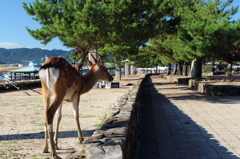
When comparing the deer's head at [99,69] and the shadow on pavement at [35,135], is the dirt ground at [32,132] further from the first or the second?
the deer's head at [99,69]

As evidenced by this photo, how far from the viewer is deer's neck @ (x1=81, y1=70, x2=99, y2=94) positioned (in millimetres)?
5305

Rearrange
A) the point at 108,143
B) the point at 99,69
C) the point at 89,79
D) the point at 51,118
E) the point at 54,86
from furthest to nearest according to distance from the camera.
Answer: the point at 99,69 → the point at 89,79 → the point at 54,86 → the point at 51,118 → the point at 108,143

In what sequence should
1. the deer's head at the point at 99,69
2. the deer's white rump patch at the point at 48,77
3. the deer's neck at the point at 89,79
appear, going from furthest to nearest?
the deer's head at the point at 99,69 → the deer's neck at the point at 89,79 → the deer's white rump patch at the point at 48,77

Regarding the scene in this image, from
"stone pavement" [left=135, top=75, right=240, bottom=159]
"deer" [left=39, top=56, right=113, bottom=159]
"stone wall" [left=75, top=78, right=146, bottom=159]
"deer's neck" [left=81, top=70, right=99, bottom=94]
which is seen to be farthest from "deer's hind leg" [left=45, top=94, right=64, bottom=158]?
"stone pavement" [left=135, top=75, right=240, bottom=159]

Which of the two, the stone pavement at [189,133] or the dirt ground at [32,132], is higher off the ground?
the dirt ground at [32,132]

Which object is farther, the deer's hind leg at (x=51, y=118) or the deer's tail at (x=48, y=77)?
the deer's tail at (x=48, y=77)

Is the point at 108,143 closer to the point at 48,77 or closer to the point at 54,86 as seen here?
the point at 54,86

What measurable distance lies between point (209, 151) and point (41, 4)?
12228 millimetres

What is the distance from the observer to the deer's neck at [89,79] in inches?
209

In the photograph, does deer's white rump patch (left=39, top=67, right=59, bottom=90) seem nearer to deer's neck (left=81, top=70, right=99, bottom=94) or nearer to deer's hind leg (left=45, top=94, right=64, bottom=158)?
deer's hind leg (left=45, top=94, right=64, bottom=158)

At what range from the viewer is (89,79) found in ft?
17.9

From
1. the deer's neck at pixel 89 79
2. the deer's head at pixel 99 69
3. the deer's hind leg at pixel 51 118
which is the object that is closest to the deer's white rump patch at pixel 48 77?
the deer's hind leg at pixel 51 118

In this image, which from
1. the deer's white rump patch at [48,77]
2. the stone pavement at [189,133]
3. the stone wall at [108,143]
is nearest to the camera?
the stone wall at [108,143]

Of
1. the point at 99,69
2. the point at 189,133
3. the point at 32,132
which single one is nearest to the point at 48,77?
the point at 99,69
